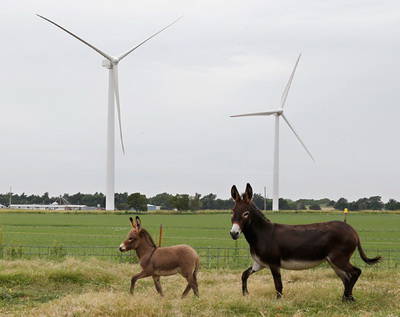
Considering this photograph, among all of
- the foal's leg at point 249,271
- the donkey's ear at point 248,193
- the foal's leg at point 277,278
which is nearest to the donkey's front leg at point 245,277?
the foal's leg at point 249,271

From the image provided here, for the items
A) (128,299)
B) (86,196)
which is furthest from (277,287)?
(86,196)

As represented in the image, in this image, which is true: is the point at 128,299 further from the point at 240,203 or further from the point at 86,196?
the point at 86,196

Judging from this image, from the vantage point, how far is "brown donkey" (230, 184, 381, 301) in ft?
34.0

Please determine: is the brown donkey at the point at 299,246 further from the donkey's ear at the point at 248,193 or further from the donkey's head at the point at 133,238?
the donkey's head at the point at 133,238

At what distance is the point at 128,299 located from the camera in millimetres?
9359

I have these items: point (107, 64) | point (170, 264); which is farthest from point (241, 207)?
point (107, 64)

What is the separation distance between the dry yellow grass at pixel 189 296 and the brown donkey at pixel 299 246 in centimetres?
54

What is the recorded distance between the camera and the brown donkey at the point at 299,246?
10375 millimetres

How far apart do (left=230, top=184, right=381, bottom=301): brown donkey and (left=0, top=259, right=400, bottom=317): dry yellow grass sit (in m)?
0.54

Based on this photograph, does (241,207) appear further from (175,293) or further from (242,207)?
(175,293)

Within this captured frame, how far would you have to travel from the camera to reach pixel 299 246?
10.4m

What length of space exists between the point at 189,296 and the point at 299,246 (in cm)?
205

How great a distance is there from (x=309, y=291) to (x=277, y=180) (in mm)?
68097

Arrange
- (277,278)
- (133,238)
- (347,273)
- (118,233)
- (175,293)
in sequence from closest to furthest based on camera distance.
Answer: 1. (347,273)
2. (277,278)
3. (133,238)
4. (175,293)
5. (118,233)
